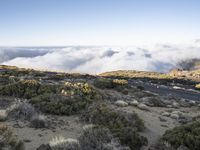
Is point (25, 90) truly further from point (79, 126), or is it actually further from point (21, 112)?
A: point (79, 126)

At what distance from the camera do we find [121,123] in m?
11.1

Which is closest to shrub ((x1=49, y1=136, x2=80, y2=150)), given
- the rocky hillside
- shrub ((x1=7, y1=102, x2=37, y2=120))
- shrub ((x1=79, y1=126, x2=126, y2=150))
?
the rocky hillside

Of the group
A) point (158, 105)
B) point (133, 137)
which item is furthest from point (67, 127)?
point (158, 105)

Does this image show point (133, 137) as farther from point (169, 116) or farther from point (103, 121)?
point (169, 116)

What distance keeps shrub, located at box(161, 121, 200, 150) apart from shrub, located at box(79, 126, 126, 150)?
222cm

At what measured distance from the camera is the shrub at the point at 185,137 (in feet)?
31.2

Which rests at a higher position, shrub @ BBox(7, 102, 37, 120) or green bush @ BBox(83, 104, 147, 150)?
shrub @ BBox(7, 102, 37, 120)

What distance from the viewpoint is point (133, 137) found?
9555mm

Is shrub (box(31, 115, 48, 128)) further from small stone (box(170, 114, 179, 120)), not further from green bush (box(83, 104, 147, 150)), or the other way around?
small stone (box(170, 114, 179, 120))

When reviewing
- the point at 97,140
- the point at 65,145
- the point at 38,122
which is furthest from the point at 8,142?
the point at 38,122

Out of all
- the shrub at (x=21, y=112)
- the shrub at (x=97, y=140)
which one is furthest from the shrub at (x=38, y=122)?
the shrub at (x=97, y=140)

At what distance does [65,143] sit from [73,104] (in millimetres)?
6614

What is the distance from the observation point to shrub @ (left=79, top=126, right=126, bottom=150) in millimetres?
7875

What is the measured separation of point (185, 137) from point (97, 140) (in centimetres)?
336
